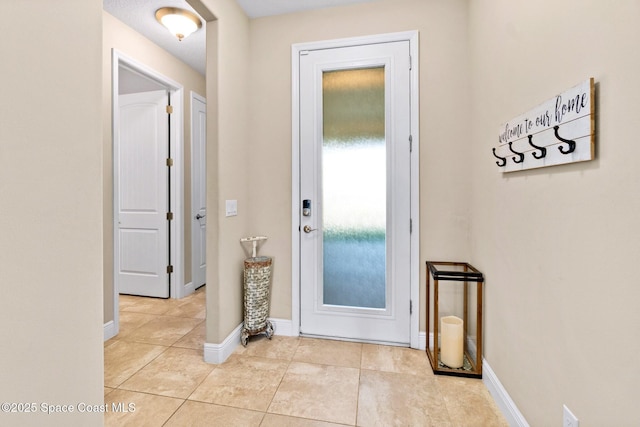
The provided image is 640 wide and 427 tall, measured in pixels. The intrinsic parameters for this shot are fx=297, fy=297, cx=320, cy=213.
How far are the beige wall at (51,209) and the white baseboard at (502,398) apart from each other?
184cm

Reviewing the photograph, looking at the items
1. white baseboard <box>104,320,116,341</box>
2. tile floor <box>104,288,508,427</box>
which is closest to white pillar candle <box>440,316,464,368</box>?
tile floor <box>104,288,508,427</box>

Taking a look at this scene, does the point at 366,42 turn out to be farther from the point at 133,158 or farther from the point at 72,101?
the point at 133,158

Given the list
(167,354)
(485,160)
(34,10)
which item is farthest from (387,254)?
(34,10)

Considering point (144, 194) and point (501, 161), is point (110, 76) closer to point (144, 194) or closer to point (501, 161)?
point (144, 194)

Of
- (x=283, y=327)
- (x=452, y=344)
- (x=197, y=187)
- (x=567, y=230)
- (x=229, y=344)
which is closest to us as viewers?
(x=567, y=230)

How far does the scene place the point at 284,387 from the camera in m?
1.83

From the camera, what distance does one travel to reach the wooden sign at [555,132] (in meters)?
0.99

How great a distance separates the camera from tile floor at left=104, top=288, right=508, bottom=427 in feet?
5.15

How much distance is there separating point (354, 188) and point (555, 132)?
1443 mm

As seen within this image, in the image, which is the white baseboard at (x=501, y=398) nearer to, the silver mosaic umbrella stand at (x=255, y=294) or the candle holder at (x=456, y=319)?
the candle holder at (x=456, y=319)

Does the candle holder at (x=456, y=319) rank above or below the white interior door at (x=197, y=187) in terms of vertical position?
below

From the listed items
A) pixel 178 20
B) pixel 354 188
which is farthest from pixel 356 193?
pixel 178 20

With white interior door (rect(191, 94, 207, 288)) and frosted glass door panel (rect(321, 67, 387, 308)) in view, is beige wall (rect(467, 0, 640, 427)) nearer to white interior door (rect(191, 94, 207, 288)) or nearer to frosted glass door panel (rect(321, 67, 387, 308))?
frosted glass door panel (rect(321, 67, 387, 308))

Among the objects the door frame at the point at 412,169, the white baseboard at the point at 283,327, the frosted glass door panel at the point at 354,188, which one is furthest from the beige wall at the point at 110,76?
the frosted glass door panel at the point at 354,188
